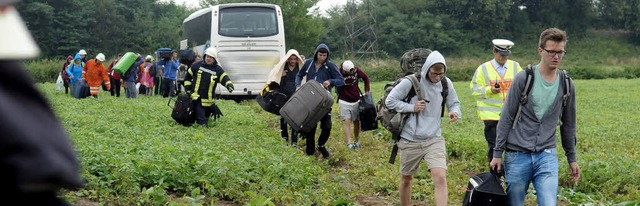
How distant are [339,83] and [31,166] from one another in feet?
37.2

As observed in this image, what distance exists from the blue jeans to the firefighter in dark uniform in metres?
8.88

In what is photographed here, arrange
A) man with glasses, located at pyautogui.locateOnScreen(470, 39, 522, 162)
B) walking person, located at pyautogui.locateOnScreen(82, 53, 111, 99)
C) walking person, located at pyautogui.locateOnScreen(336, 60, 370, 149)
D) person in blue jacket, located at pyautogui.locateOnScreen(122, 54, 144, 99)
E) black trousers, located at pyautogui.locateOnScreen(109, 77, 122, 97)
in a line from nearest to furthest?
man with glasses, located at pyautogui.locateOnScreen(470, 39, 522, 162) < walking person, located at pyautogui.locateOnScreen(336, 60, 370, 149) < walking person, located at pyautogui.locateOnScreen(82, 53, 111, 99) < person in blue jacket, located at pyautogui.locateOnScreen(122, 54, 144, 99) < black trousers, located at pyautogui.locateOnScreen(109, 77, 122, 97)

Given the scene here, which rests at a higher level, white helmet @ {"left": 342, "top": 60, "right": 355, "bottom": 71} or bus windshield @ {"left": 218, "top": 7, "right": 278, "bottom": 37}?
white helmet @ {"left": 342, "top": 60, "right": 355, "bottom": 71}

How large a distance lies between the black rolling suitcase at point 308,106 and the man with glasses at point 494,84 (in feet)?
8.78

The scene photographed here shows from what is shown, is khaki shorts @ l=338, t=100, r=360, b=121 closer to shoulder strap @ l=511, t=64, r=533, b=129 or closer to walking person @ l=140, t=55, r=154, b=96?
shoulder strap @ l=511, t=64, r=533, b=129

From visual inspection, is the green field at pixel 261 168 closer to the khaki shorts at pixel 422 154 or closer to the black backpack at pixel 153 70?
the khaki shorts at pixel 422 154

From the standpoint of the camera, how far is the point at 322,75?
1246 cm

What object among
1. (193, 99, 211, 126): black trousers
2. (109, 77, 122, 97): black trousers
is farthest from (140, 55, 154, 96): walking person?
(193, 99, 211, 126): black trousers

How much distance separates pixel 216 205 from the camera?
24.5 ft

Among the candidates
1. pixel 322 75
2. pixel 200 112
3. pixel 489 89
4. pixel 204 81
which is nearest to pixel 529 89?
pixel 489 89

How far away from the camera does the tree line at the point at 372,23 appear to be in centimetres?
5900

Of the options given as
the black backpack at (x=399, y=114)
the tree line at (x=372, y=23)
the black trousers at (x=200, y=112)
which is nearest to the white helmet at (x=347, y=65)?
the black trousers at (x=200, y=112)

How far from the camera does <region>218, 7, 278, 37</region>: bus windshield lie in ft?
87.8

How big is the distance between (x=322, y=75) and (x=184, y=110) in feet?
11.3
